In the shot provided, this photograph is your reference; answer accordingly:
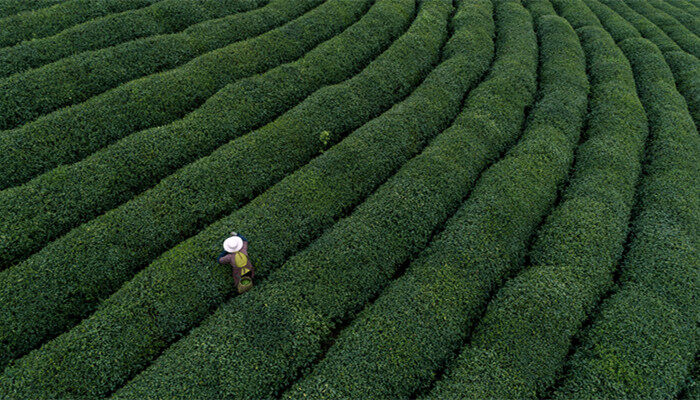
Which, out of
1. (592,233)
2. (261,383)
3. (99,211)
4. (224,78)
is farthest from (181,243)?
(592,233)

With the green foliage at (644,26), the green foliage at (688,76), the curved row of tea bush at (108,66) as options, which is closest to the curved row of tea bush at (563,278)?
the green foliage at (688,76)

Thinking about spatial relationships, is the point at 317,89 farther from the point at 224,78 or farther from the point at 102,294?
the point at 102,294

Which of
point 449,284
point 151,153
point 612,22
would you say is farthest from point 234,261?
point 612,22

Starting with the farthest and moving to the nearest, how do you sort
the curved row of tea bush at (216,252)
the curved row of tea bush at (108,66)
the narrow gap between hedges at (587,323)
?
the curved row of tea bush at (108,66) → the narrow gap between hedges at (587,323) → the curved row of tea bush at (216,252)

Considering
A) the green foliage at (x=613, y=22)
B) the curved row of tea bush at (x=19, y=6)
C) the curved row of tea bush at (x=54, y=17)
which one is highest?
the curved row of tea bush at (x=19, y=6)

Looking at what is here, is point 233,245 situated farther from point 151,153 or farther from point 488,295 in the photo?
point 488,295

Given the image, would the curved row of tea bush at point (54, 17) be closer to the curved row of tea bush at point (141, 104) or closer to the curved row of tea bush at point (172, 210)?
the curved row of tea bush at point (141, 104)

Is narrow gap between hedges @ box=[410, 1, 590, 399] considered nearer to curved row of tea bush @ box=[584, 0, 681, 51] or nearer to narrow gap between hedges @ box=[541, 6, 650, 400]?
narrow gap between hedges @ box=[541, 6, 650, 400]
